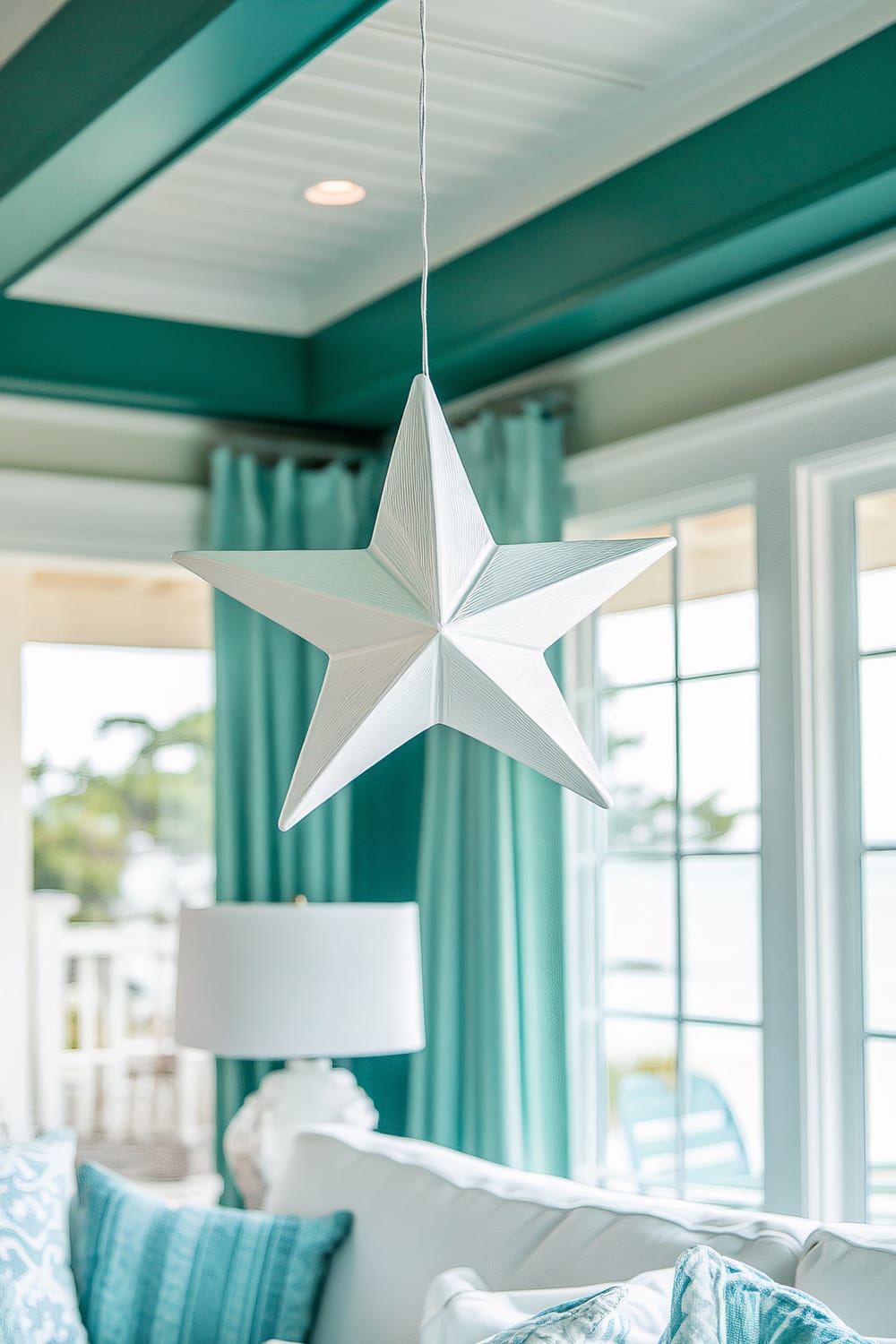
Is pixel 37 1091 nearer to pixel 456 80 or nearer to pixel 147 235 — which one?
pixel 147 235

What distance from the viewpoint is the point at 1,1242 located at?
2518 mm

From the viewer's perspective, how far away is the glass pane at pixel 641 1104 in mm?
3471

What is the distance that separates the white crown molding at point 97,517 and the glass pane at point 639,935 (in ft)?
4.85

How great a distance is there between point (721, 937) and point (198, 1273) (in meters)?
1.34

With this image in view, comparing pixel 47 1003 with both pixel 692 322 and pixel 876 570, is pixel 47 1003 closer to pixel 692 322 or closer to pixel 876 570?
pixel 692 322

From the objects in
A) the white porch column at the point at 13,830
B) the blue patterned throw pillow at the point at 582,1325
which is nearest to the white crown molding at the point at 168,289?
the white porch column at the point at 13,830

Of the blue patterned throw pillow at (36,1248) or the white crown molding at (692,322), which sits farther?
the white crown molding at (692,322)

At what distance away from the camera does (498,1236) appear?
2291 mm

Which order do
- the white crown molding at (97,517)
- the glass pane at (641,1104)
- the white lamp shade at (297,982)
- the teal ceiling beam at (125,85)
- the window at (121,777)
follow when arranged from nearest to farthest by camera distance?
the teal ceiling beam at (125,85)
the white lamp shade at (297,982)
the glass pane at (641,1104)
the white crown molding at (97,517)
the window at (121,777)

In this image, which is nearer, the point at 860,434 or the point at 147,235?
the point at 860,434

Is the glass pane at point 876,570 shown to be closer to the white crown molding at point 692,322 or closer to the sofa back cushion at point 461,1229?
the white crown molding at point 692,322

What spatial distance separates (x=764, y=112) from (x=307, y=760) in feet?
5.49

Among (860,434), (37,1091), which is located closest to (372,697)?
(860,434)

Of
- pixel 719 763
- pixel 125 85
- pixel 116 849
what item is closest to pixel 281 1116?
pixel 719 763
